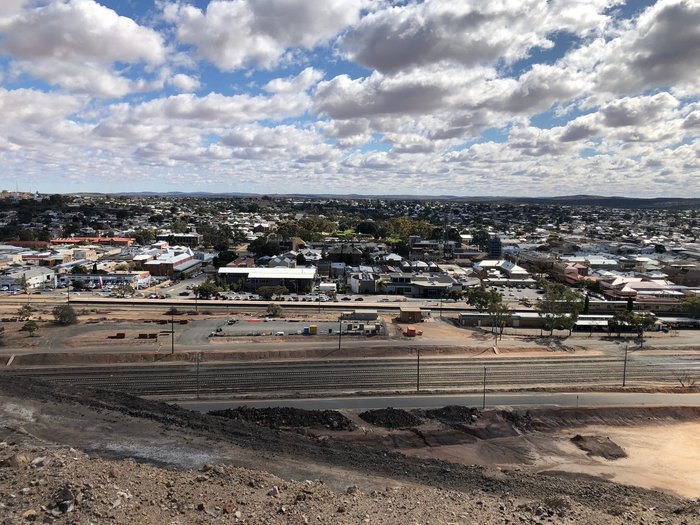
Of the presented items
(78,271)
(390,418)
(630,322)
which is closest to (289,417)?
(390,418)

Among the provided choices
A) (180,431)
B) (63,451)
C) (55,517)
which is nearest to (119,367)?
(180,431)

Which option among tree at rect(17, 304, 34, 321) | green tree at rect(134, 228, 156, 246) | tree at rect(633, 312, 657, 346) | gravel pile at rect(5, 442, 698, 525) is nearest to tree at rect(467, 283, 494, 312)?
tree at rect(633, 312, 657, 346)

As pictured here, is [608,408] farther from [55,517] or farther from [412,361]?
[55,517]

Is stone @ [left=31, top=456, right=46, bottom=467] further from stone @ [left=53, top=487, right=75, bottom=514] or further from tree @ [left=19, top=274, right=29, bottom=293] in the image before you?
tree @ [left=19, top=274, right=29, bottom=293]

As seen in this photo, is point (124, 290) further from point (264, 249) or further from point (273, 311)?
Answer: point (264, 249)

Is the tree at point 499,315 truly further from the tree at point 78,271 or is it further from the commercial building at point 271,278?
the tree at point 78,271
